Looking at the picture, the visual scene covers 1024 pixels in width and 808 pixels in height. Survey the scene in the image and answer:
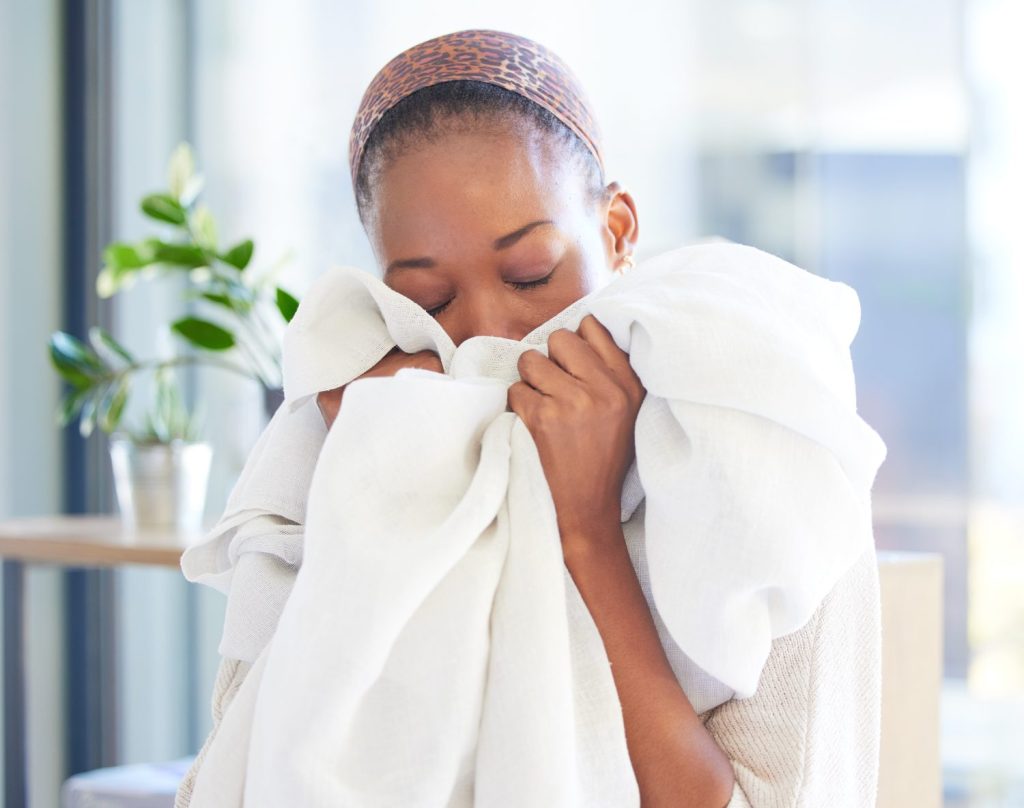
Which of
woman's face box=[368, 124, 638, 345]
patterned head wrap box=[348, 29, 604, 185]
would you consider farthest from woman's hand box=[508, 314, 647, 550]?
patterned head wrap box=[348, 29, 604, 185]

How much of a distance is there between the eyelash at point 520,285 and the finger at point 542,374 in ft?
0.31

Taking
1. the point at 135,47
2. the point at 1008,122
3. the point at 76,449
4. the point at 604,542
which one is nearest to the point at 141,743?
the point at 76,449

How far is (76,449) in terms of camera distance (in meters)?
2.68

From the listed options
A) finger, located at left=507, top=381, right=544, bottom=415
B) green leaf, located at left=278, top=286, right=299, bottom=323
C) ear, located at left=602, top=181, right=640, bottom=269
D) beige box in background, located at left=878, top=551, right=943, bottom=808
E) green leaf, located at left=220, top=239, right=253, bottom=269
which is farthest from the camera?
green leaf, located at left=220, top=239, right=253, bottom=269

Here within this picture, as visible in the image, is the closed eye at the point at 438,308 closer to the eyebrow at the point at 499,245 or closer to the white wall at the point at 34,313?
the eyebrow at the point at 499,245

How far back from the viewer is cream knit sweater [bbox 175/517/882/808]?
1.97 ft

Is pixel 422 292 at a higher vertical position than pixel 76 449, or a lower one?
higher

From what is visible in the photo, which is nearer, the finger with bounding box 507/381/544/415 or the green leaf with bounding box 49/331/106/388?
the finger with bounding box 507/381/544/415

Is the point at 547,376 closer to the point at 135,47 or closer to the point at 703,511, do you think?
the point at 703,511

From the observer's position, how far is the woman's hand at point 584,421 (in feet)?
2.00

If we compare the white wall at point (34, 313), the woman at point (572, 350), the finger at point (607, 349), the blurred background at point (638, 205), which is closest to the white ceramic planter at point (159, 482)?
the blurred background at point (638, 205)

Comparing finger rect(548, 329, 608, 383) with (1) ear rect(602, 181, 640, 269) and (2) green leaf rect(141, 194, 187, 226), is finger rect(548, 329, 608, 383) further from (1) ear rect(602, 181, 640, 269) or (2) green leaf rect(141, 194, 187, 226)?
(2) green leaf rect(141, 194, 187, 226)

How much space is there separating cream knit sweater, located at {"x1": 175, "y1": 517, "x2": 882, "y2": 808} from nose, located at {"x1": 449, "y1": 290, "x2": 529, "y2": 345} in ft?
0.49

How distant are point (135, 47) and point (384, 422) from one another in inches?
94.7
